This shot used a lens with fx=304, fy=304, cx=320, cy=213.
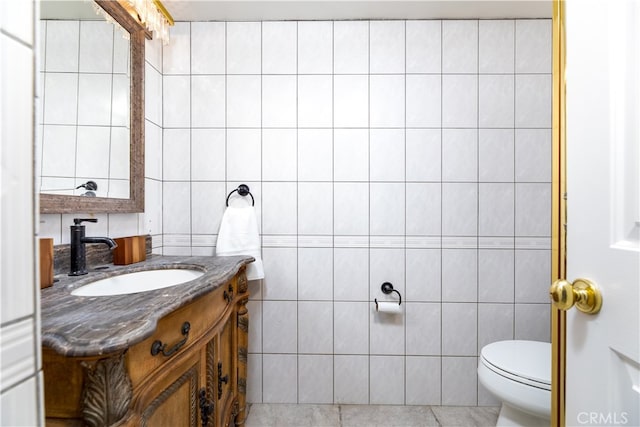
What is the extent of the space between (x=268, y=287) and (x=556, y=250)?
4.40 ft

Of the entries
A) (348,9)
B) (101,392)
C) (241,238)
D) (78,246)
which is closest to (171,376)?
(101,392)

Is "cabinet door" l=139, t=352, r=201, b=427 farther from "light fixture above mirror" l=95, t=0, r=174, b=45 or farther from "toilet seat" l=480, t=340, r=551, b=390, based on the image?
"light fixture above mirror" l=95, t=0, r=174, b=45

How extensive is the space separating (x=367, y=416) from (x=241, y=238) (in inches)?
44.6

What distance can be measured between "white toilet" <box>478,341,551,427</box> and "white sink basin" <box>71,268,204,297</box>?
4.04ft

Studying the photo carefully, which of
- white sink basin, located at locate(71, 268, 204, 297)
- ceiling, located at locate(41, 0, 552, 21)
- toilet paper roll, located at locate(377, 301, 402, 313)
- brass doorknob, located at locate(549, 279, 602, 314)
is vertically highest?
ceiling, located at locate(41, 0, 552, 21)

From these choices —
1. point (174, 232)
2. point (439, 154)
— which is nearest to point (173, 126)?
point (174, 232)

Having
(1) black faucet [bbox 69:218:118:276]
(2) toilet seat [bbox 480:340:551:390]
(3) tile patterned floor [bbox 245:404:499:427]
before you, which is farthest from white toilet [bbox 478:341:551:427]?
(1) black faucet [bbox 69:218:118:276]

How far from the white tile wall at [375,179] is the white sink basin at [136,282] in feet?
1.47

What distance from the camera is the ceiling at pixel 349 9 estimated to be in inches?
60.4

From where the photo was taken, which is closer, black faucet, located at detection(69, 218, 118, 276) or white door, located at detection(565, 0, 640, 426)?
white door, located at detection(565, 0, 640, 426)

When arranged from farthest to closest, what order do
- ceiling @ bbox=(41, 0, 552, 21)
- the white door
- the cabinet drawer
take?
ceiling @ bbox=(41, 0, 552, 21) < the cabinet drawer < the white door

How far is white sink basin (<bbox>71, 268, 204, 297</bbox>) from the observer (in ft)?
3.33

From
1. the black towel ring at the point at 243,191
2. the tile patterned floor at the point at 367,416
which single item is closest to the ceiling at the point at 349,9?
the black towel ring at the point at 243,191

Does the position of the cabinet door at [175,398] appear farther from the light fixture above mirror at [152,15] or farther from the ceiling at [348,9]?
the ceiling at [348,9]
